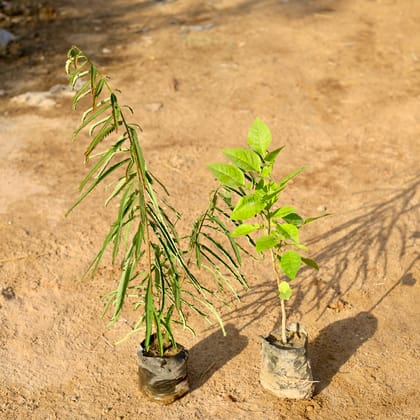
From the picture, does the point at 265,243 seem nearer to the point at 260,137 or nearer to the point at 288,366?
the point at 260,137

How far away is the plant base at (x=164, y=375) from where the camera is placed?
3.53 m

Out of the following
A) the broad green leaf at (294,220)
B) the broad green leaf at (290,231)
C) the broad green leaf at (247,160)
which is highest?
the broad green leaf at (247,160)

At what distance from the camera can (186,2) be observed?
9.59m

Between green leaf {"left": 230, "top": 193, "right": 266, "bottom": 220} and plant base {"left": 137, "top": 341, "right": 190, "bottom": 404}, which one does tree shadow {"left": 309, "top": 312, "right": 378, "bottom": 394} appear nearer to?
plant base {"left": 137, "top": 341, "right": 190, "bottom": 404}

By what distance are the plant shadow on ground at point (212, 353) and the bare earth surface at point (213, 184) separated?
0.03 feet

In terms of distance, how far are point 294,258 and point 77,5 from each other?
7448 millimetres

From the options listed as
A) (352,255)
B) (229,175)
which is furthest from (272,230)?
(352,255)

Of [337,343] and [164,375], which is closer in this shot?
[164,375]

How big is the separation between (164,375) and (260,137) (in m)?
1.28

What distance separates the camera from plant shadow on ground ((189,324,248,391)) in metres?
3.81

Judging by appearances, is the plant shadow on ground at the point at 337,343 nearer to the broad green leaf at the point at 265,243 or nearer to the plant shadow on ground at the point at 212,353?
the plant shadow on ground at the point at 212,353

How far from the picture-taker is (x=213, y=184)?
5.55 m

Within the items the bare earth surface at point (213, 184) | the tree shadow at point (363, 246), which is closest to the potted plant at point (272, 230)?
the bare earth surface at point (213, 184)

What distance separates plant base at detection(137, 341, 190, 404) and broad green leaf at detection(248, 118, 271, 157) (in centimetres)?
113
